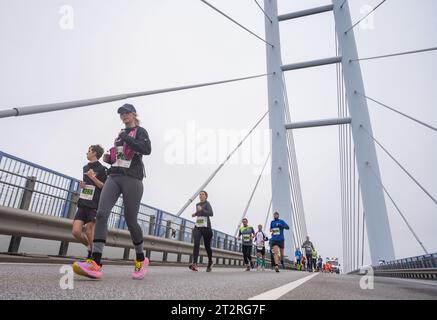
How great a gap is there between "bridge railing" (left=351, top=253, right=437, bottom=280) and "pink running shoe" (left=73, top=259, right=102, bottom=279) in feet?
25.5

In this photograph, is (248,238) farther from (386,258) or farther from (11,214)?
(11,214)

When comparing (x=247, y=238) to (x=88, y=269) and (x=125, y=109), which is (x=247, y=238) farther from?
(x=88, y=269)

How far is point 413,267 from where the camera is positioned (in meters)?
10.0

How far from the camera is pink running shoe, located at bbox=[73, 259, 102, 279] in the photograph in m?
2.90

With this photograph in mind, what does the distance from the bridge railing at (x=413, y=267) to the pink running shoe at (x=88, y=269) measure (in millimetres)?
7766

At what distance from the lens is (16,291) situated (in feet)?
6.63

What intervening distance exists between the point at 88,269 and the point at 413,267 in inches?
405

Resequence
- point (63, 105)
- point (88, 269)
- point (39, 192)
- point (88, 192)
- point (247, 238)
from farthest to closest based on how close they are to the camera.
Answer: point (247, 238) < point (39, 192) < point (88, 192) < point (63, 105) < point (88, 269)

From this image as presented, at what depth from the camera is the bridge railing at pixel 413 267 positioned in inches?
317

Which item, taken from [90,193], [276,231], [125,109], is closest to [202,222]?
[90,193]

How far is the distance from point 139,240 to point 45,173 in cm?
553

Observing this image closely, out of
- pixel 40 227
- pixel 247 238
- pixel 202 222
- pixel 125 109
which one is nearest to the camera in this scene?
pixel 125 109

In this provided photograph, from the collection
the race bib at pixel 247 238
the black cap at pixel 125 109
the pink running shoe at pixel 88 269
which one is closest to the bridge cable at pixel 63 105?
the black cap at pixel 125 109
